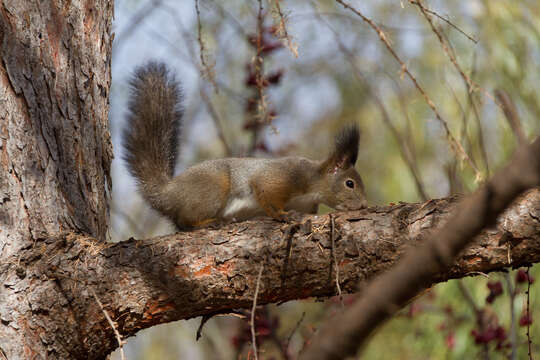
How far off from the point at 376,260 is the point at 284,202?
1.45 metres

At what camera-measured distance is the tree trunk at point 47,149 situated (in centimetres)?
154

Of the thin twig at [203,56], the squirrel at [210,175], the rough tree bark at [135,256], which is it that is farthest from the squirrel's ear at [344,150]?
the rough tree bark at [135,256]

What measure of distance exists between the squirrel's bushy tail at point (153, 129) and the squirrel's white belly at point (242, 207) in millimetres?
308

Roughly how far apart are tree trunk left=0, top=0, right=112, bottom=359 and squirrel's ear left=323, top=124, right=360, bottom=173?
4.23 ft

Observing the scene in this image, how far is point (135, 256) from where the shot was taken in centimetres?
159

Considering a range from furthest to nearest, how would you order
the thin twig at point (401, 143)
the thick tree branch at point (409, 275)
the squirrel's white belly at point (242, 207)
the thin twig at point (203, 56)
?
the squirrel's white belly at point (242, 207), the thin twig at point (401, 143), the thin twig at point (203, 56), the thick tree branch at point (409, 275)

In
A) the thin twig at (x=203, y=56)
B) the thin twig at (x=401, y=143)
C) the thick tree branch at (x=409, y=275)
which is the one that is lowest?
the thick tree branch at (x=409, y=275)

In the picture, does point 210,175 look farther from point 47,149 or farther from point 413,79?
point 413,79

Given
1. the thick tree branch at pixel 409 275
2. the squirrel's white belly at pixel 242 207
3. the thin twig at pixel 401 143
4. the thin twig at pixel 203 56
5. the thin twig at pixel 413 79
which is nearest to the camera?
the thick tree branch at pixel 409 275

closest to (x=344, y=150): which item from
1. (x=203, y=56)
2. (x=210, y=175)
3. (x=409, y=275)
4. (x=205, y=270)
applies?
(x=210, y=175)

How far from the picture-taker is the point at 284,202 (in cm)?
295

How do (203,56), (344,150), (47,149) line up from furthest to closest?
(344,150)
(203,56)
(47,149)

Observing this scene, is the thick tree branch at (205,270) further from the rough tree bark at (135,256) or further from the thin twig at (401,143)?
the thin twig at (401,143)

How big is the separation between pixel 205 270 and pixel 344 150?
158cm
